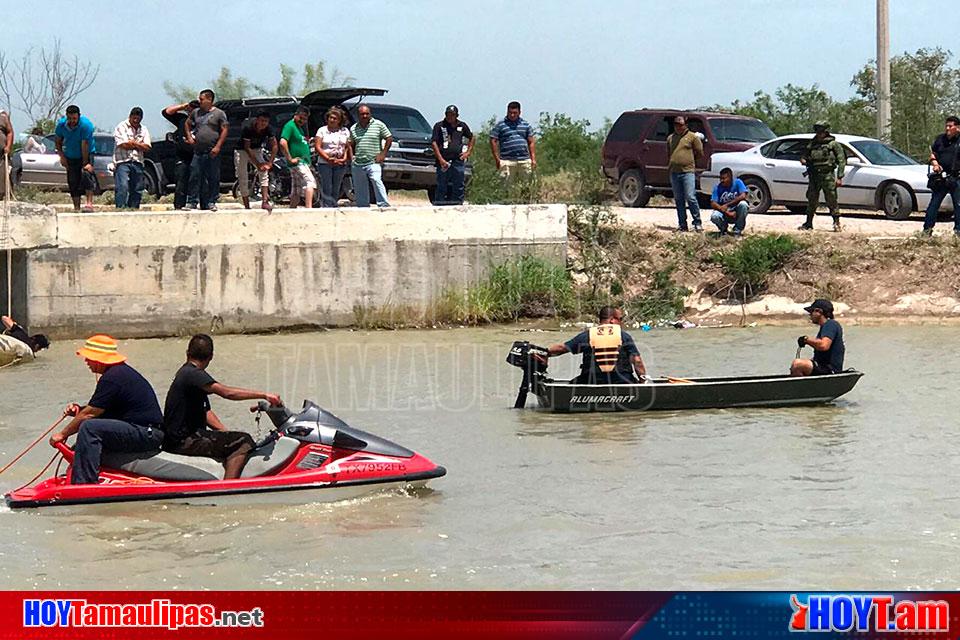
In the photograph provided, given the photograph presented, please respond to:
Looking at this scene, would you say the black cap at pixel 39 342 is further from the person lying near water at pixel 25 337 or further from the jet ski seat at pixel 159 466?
the jet ski seat at pixel 159 466

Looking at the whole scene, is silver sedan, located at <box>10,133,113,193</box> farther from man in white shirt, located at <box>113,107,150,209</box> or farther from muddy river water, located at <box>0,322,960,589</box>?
muddy river water, located at <box>0,322,960,589</box>

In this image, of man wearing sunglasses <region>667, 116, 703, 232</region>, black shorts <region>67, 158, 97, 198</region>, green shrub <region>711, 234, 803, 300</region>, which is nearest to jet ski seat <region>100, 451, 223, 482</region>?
black shorts <region>67, 158, 97, 198</region>

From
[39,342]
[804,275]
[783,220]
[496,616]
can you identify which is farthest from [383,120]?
[496,616]

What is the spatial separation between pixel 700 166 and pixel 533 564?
1822cm

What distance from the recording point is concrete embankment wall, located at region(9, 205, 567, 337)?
21797 millimetres

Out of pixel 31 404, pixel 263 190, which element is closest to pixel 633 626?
pixel 31 404

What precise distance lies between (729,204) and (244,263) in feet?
26.1

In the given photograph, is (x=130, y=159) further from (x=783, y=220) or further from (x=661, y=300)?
(x=783, y=220)

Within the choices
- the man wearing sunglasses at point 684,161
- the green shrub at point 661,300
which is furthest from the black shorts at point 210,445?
the man wearing sunglasses at point 684,161

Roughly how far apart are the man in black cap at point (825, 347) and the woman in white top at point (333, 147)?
811cm

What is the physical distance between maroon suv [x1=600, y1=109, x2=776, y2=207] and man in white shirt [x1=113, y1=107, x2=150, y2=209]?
998 centimetres

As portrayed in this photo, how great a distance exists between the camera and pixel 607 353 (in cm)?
1628

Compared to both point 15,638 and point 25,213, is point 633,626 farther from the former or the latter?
point 25,213

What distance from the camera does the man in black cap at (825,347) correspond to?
16766mm
